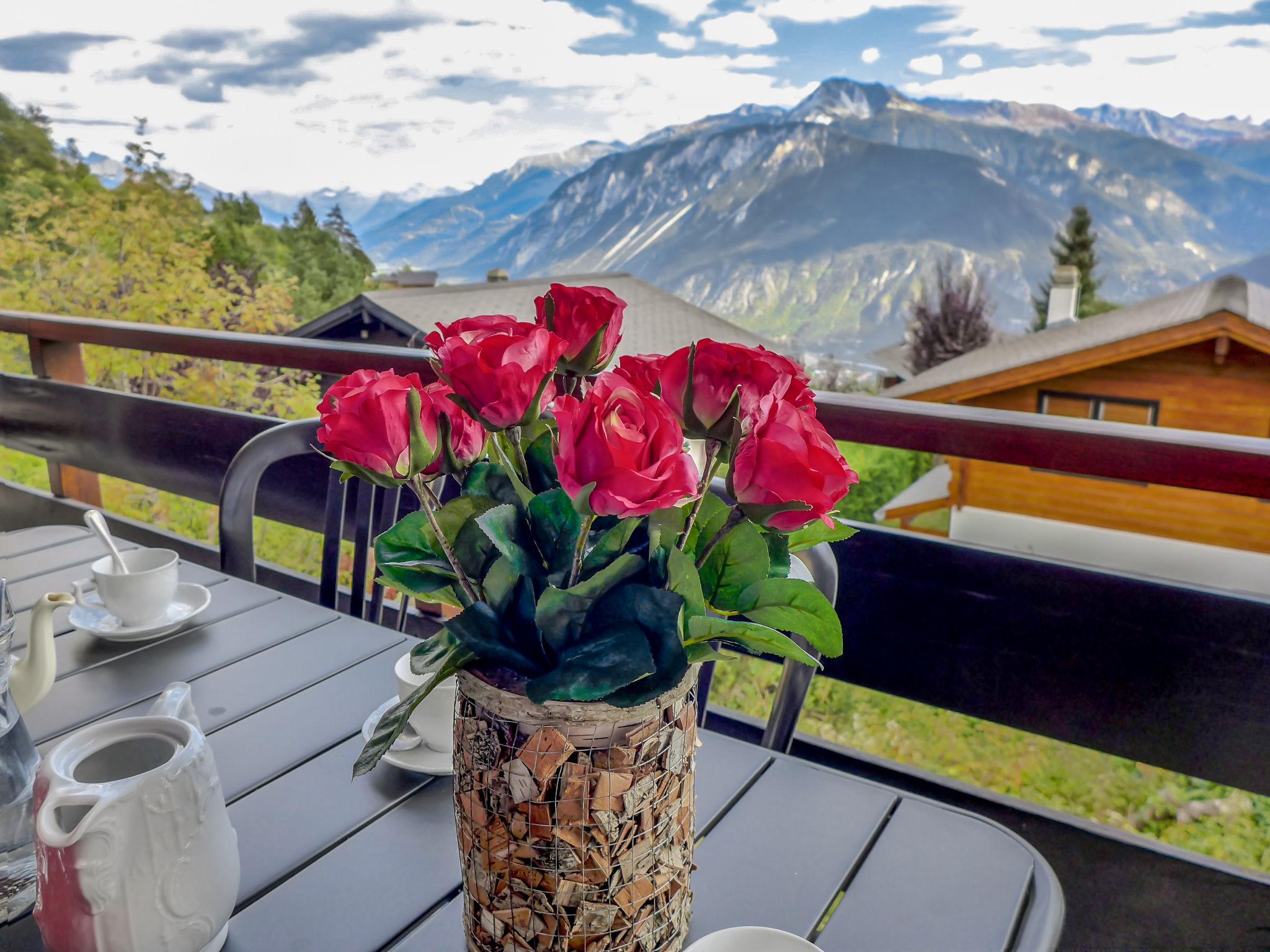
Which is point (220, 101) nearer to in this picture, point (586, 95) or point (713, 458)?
point (586, 95)

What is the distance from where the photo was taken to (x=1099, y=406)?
12594 mm

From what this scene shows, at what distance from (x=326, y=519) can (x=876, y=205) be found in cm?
4122

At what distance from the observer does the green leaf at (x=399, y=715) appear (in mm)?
433

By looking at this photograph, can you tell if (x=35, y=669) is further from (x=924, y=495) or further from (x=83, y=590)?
(x=924, y=495)

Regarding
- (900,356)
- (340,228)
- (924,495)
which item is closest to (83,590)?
(924,495)

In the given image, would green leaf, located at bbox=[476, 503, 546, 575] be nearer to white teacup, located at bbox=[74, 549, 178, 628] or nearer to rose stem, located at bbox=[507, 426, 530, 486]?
rose stem, located at bbox=[507, 426, 530, 486]

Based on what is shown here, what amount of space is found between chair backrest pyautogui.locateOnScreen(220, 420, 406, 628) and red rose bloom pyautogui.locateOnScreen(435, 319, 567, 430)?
937mm

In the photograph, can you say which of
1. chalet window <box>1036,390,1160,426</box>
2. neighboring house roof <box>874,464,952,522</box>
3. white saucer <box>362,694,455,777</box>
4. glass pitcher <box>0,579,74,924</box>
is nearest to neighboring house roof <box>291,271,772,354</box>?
neighboring house roof <box>874,464,952,522</box>

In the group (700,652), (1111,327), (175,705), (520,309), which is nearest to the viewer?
(700,652)

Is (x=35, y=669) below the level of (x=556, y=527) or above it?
below

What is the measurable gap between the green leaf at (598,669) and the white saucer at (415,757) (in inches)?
16.1

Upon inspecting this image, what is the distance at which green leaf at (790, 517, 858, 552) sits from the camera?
455 mm

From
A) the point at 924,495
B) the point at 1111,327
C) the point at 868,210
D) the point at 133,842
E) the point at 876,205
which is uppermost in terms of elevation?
the point at 876,205

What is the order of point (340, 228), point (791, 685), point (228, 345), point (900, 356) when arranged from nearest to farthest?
point (791, 685)
point (228, 345)
point (340, 228)
point (900, 356)
